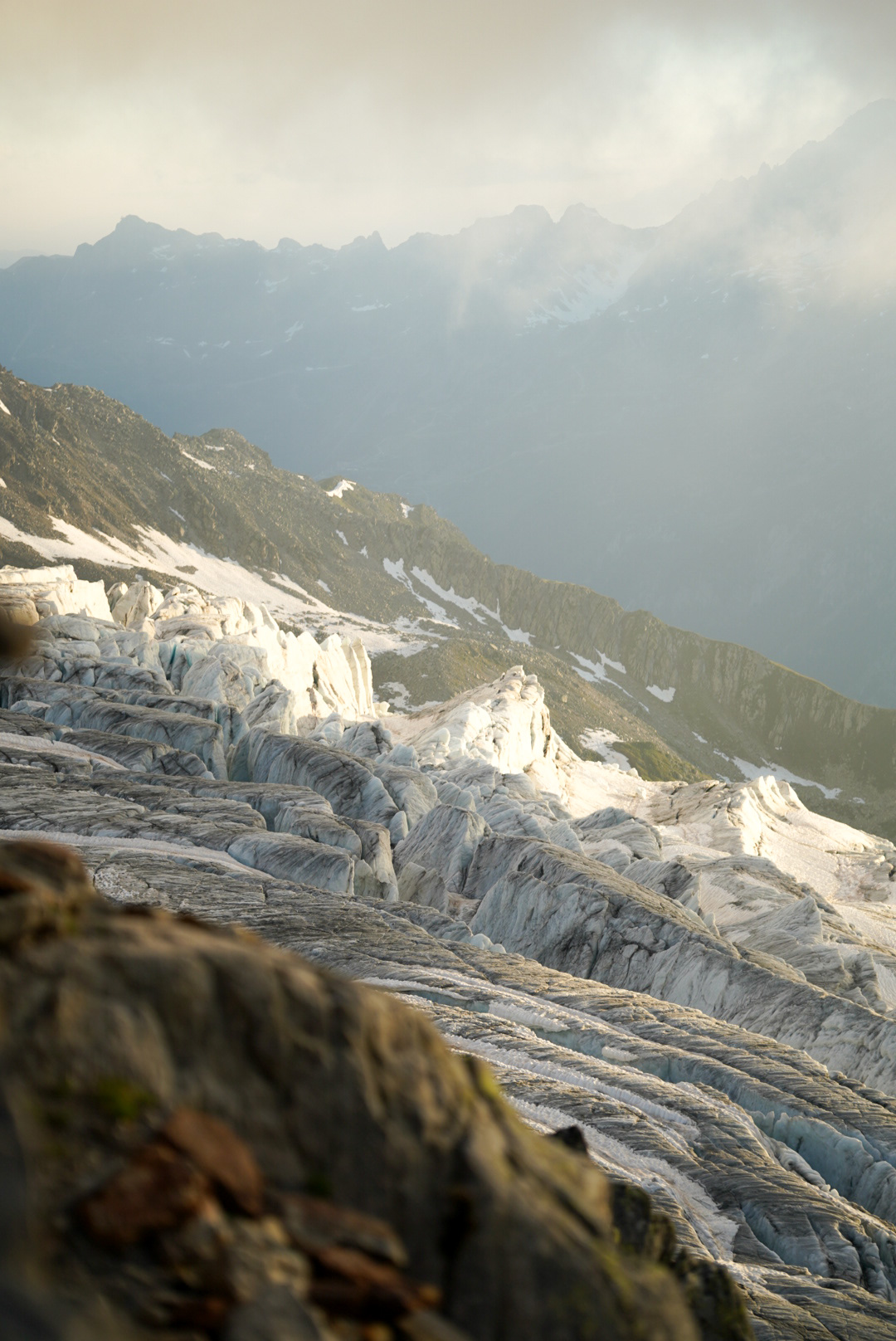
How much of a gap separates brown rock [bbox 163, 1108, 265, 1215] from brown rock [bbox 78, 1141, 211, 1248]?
89mm

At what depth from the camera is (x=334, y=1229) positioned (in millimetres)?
4520

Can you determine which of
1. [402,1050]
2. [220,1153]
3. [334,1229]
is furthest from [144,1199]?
[402,1050]

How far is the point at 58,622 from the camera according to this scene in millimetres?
61500

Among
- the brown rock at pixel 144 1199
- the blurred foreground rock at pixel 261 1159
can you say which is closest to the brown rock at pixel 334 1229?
the blurred foreground rock at pixel 261 1159

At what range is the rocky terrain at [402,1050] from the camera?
13.8ft

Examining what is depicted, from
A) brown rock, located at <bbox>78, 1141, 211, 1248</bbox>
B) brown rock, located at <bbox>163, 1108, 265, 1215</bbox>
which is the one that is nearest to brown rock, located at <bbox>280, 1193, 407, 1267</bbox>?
brown rock, located at <bbox>163, 1108, 265, 1215</bbox>

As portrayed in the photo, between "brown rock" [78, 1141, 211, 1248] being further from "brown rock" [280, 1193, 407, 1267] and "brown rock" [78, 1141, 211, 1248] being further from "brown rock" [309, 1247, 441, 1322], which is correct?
"brown rock" [309, 1247, 441, 1322]

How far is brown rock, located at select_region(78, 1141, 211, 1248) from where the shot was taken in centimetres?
382

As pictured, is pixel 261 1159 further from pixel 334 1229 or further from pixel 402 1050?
pixel 402 1050

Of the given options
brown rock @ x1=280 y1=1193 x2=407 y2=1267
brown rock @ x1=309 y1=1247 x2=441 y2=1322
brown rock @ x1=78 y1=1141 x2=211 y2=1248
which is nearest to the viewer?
brown rock @ x1=78 y1=1141 x2=211 y2=1248

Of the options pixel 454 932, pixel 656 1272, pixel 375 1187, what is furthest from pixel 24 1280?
pixel 454 932

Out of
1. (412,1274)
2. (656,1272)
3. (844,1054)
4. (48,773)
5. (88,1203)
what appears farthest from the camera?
(48,773)

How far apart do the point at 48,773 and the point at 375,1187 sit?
27.3m

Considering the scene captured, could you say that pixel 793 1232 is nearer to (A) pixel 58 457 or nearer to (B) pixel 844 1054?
(B) pixel 844 1054
